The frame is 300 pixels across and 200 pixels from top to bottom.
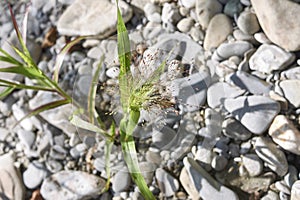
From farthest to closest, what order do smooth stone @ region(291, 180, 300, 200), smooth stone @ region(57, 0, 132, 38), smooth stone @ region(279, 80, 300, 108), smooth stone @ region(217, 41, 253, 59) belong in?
smooth stone @ region(57, 0, 132, 38)
smooth stone @ region(217, 41, 253, 59)
smooth stone @ region(279, 80, 300, 108)
smooth stone @ region(291, 180, 300, 200)

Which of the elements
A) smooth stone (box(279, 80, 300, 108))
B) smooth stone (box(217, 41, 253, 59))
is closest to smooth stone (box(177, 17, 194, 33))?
smooth stone (box(217, 41, 253, 59))

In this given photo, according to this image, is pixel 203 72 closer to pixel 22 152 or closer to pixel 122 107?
pixel 122 107

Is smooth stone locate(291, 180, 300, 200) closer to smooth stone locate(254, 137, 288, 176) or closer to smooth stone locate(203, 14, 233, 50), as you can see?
smooth stone locate(254, 137, 288, 176)

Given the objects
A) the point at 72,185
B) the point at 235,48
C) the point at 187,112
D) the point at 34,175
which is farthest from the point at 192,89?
the point at 34,175

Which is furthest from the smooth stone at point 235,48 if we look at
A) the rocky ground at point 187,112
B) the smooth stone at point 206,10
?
the smooth stone at point 206,10

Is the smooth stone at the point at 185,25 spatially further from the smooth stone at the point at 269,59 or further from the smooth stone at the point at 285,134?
the smooth stone at the point at 285,134
